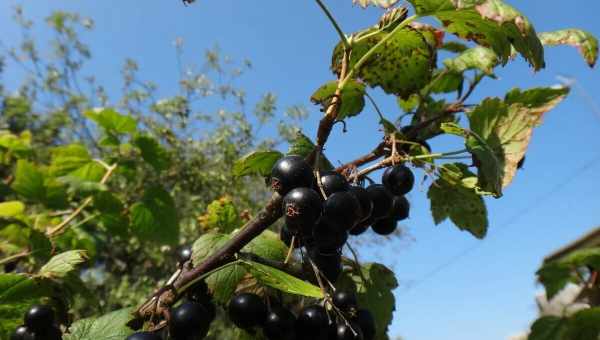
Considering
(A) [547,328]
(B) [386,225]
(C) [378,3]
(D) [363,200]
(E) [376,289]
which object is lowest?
(A) [547,328]

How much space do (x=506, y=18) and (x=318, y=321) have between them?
644 millimetres

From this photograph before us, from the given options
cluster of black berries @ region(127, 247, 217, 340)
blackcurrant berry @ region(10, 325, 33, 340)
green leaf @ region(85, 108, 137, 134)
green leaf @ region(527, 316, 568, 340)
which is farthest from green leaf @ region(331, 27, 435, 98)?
green leaf @ region(85, 108, 137, 134)

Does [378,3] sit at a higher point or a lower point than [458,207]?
higher

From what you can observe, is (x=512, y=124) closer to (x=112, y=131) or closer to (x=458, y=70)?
(x=458, y=70)

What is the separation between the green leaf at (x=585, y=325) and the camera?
1.39 meters

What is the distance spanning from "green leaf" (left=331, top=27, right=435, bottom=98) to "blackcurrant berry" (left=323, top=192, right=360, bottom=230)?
0.45 m

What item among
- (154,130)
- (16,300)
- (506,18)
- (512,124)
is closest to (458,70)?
(512,124)

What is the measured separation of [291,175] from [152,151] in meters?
1.77

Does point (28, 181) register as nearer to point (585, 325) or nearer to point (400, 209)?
point (400, 209)

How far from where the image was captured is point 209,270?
0.83 meters

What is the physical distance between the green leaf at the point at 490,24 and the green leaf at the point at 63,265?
3.10 ft

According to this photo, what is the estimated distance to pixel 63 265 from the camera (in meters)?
1.07

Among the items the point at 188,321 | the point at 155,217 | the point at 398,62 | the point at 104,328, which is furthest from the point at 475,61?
the point at 155,217

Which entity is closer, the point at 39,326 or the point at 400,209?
the point at 39,326
